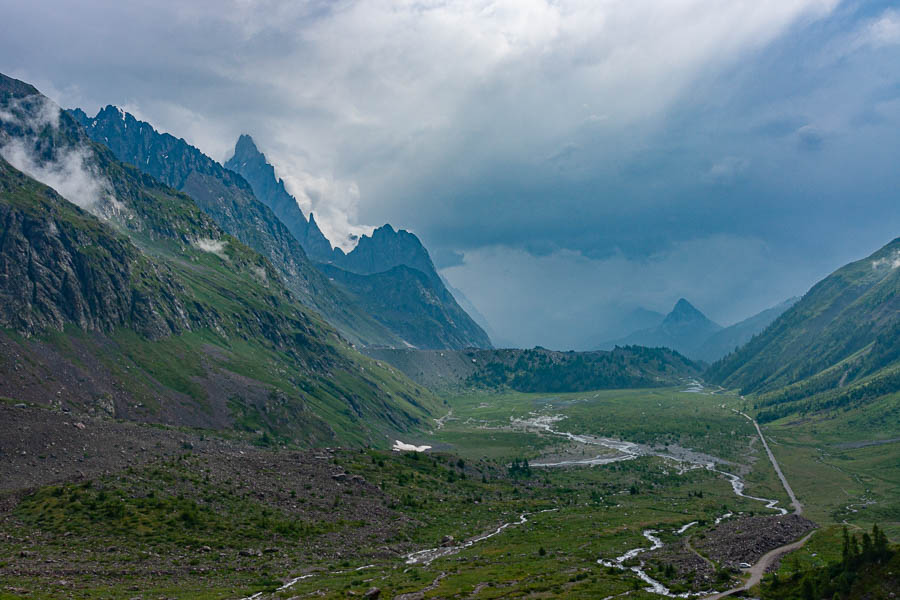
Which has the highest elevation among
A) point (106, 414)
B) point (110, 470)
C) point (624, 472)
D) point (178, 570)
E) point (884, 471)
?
point (106, 414)

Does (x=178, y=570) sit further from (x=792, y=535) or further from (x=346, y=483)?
(x=792, y=535)

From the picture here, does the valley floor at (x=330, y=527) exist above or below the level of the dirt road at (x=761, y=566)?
above

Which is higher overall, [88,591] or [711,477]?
[88,591]

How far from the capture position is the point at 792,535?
7825cm

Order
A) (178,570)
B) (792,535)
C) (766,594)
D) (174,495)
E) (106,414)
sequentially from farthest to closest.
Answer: (106,414) → (174,495) → (792,535) → (178,570) → (766,594)

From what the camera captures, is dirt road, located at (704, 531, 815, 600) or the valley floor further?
the valley floor

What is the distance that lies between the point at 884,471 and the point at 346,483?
17254 centimetres

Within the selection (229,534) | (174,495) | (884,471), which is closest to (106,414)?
(174,495)

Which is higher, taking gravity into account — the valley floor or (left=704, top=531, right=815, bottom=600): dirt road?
the valley floor

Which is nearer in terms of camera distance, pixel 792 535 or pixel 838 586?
pixel 838 586

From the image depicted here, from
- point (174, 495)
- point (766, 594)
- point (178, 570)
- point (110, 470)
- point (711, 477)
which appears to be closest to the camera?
point (766, 594)

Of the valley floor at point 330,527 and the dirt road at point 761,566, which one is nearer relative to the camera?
the dirt road at point 761,566

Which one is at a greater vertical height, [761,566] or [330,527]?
[330,527]

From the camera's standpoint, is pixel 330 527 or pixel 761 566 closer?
pixel 761 566
